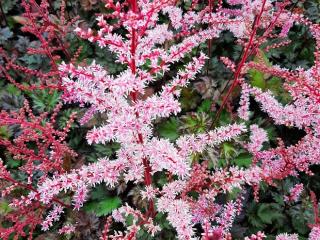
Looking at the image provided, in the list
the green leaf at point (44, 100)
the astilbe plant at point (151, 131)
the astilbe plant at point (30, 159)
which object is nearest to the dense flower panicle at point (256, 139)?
the astilbe plant at point (151, 131)

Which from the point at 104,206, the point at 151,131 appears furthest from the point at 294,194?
the point at 104,206

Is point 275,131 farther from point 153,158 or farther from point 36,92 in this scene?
point 36,92

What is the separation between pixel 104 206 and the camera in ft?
8.39

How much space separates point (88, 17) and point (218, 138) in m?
1.89

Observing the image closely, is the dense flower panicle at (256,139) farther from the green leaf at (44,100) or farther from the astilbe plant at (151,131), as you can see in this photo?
the green leaf at (44,100)

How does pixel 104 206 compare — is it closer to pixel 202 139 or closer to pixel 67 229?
pixel 67 229

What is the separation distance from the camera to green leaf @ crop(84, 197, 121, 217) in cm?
252

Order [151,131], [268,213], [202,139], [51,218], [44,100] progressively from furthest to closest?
1. [44,100]
2. [268,213]
3. [51,218]
4. [202,139]
5. [151,131]

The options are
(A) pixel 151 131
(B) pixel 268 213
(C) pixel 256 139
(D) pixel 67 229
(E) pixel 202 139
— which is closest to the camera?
(A) pixel 151 131

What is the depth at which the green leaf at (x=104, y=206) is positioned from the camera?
2524mm

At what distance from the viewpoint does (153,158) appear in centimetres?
192

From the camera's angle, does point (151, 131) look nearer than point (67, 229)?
Yes

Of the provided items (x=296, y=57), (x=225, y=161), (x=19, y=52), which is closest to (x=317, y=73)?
(x=225, y=161)

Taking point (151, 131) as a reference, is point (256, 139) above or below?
below
